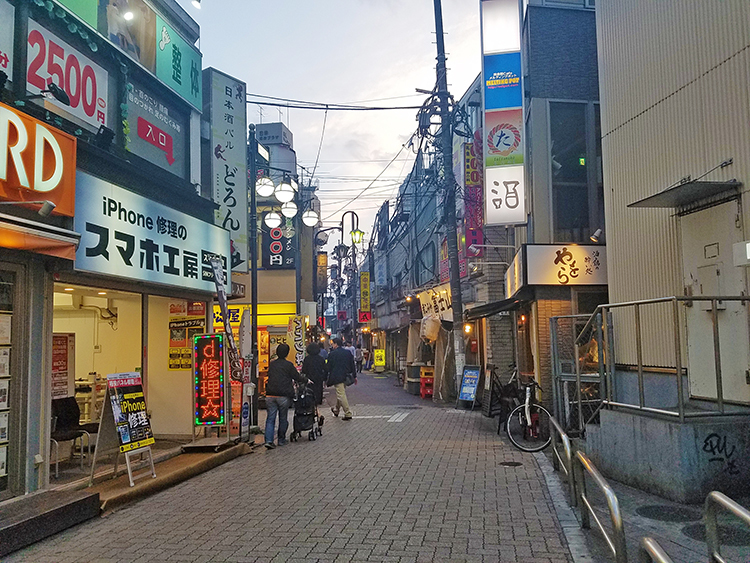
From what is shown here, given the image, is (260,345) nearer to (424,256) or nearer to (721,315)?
(424,256)

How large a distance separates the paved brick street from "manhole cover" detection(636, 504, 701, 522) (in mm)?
983

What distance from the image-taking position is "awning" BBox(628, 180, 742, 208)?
25.8 ft

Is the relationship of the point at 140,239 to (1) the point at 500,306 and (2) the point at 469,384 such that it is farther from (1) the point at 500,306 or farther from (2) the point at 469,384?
(2) the point at 469,384

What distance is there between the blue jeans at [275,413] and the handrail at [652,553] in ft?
28.7

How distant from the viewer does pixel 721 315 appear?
26.9 feet

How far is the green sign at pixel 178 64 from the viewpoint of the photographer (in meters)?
11.5

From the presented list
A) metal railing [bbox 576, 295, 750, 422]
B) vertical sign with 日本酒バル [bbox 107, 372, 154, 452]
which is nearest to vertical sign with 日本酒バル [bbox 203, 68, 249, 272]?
vertical sign with 日本酒バル [bbox 107, 372, 154, 452]

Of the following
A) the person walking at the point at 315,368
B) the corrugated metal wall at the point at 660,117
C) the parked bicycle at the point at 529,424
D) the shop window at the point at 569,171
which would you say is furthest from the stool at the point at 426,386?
the corrugated metal wall at the point at 660,117

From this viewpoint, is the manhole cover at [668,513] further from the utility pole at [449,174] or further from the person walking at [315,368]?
the utility pole at [449,174]

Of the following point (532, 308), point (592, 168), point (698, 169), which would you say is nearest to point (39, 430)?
point (698, 169)

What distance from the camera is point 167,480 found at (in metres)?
8.55

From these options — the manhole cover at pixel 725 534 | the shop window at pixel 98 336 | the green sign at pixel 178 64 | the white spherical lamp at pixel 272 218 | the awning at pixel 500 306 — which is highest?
the green sign at pixel 178 64

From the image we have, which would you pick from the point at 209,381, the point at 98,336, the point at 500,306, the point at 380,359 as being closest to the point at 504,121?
the point at 500,306

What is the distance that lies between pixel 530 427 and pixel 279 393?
15.3ft
